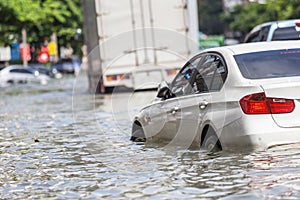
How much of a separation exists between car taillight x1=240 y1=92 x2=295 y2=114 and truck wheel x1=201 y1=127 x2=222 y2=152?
70 centimetres

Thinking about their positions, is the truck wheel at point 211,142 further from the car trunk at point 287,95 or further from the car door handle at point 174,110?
the car trunk at point 287,95

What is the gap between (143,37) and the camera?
25.9 meters

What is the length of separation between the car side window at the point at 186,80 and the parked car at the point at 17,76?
4433 cm

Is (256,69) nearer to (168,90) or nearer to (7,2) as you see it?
(168,90)

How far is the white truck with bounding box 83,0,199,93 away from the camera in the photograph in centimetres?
2577

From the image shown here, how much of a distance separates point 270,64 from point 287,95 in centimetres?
80

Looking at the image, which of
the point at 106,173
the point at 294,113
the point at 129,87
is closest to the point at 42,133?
the point at 106,173

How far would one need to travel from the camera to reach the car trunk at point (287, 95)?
29.2 feet

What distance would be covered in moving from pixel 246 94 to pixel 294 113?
536mm

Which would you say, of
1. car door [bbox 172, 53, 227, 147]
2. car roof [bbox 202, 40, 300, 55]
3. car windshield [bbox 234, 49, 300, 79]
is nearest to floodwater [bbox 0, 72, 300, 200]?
car door [bbox 172, 53, 227, 147]

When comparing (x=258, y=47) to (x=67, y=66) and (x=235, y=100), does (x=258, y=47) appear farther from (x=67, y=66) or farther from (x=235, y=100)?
(x=67, y=66)

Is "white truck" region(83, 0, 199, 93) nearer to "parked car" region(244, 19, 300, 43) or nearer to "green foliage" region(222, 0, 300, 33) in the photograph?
"parked car" region(244, 19, 300, 43)

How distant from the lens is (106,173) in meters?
9.31

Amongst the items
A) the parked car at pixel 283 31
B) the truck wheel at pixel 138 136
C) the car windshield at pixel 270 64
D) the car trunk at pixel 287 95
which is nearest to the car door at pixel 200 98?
the car windshield at pixel 270 64
